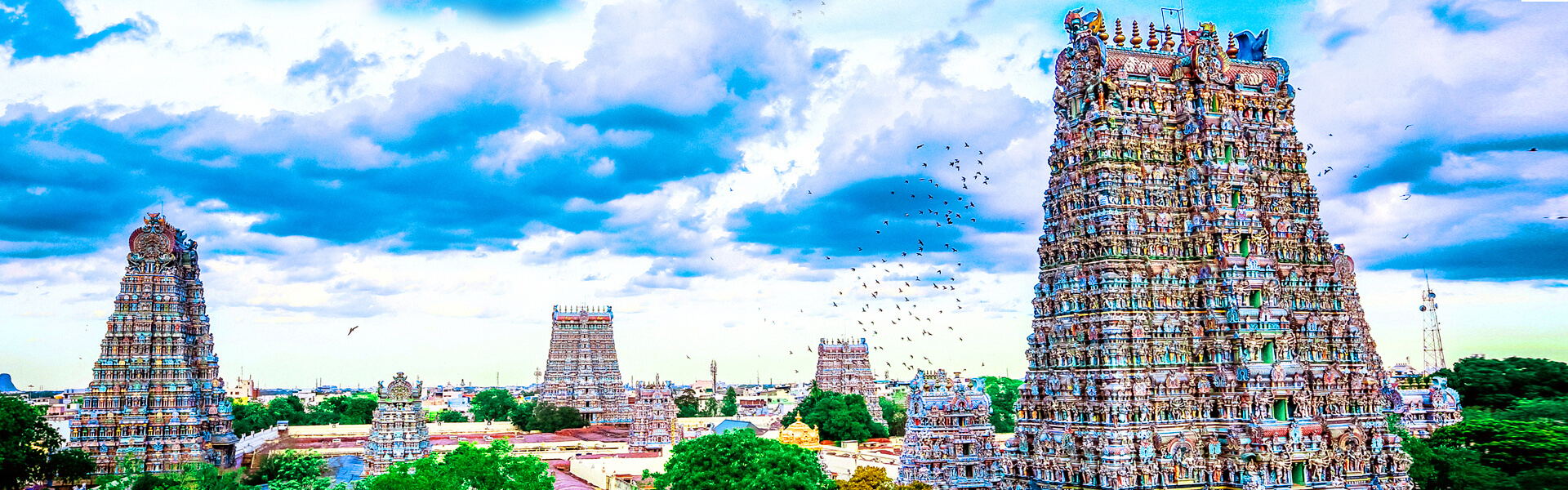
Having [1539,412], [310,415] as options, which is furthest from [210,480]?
[310,415]

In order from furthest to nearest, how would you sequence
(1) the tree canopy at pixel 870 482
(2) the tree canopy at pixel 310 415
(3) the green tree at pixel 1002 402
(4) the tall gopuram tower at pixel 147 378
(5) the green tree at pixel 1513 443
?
(2) the tree canopy at pixel 310 415
(3) the green tree at pixel 1002 402
(4) the tall gopuram tower at pixel 147 378
(1) the tree canopy at pixel 870 482
(5) the green tree at pixel 1513 443

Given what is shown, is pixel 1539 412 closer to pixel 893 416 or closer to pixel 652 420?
pixel 652 420

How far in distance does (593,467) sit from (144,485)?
2357 cm

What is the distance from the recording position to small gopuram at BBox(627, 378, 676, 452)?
82.6m

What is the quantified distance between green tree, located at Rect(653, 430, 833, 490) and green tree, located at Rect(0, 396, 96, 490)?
1287 inches

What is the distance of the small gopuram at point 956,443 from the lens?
47031 millimetres

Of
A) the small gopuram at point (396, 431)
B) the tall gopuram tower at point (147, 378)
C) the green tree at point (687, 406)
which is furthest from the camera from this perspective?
the green tree at point (687, 406)

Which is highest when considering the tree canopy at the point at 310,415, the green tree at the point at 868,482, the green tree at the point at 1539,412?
the tree canopy at the point at 310,415

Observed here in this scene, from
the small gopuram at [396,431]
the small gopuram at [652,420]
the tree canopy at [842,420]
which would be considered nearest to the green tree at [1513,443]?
the small gopuram at [396,431]

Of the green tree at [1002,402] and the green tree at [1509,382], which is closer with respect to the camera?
the green tree at [1509,382]

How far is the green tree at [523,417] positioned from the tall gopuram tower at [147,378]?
48.7 meters

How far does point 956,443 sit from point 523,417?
252 feet

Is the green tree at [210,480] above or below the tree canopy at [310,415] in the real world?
below

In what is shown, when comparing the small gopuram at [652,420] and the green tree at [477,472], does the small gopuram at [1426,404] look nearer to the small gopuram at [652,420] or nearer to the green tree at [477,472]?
the green tree at [477,472]
